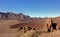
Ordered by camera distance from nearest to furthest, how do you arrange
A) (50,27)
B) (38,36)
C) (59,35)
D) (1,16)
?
(59,35), (38,36), (50,27), (1,16)

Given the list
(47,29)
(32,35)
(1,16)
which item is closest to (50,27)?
(47,29)

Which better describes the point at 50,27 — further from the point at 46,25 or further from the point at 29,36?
the point at 29,36

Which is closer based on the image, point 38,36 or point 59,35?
point 59,35

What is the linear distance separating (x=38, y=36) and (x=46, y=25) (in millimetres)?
7457

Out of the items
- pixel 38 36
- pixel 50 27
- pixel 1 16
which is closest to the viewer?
pixel 38 36

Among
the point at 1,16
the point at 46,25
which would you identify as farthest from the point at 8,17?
the point at 46,25

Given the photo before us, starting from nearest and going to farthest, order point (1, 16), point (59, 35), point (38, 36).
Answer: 1. point (59, 35)
2. point (38, 36)
3. point (1, 16)

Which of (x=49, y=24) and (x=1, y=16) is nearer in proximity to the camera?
(x=49, y=24)

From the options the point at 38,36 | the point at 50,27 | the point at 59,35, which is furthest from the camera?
the point at 50,27

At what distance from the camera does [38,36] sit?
2144 centimetres

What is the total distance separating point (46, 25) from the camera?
93.6 ft

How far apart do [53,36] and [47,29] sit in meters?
7.95

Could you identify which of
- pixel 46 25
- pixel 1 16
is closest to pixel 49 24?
pixel 46 25

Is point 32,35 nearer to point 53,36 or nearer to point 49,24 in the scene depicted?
point 53,36
